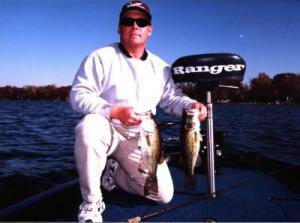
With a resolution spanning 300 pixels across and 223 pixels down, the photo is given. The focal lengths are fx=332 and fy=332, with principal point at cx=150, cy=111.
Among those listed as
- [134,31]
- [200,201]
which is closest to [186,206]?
[200,201]

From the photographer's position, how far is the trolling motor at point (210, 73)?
136 inches

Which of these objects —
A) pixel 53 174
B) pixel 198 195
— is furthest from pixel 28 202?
pixel 53 174

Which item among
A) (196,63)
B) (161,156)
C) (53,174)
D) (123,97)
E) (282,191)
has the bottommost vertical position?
(53,174)

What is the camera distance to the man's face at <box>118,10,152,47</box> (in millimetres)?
3383

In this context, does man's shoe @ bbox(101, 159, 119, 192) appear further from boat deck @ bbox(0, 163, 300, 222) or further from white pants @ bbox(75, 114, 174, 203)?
white pants @ bbox(75, 114, 174, 203)

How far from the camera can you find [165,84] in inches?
152

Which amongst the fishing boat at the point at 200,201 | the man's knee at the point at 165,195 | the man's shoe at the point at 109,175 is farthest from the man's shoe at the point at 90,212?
the man's shoe at the point at 109,175

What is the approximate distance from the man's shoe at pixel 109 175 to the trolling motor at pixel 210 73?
109cm

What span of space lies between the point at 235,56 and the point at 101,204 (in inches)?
80.3

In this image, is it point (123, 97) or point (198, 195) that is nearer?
point (123, 97)

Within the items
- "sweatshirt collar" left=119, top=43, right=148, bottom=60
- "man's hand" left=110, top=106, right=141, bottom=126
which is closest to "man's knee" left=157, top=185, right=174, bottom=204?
"man's hand" left=110, top=106, right=141, bottom=126

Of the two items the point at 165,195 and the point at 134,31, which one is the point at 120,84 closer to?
the point at 134,31

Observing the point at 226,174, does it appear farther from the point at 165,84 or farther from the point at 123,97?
the point at 123,97

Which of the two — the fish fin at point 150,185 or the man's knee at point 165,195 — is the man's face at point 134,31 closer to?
the fish fin at point 150,185
